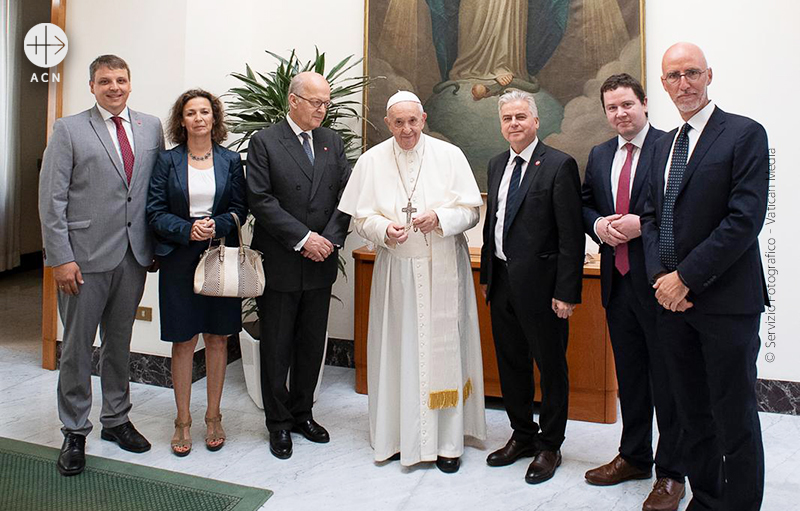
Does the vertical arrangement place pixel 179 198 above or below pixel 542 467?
above

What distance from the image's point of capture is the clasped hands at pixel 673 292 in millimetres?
2242

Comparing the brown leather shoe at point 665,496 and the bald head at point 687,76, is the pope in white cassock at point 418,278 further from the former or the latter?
the bald head at point 687,76

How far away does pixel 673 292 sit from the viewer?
7.41 feet

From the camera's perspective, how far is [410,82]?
4375 millimetres

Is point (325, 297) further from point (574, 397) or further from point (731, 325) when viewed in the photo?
point (731, 325)

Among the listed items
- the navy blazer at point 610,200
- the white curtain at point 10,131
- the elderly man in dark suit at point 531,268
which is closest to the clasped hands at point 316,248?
the elderly man in dark suit at point 531,268

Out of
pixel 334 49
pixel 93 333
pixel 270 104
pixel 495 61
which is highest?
pixel 334 49

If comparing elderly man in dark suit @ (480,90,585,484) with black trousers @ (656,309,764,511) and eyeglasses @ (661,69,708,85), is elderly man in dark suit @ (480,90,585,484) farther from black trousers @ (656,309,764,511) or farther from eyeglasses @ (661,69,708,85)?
eyeglasses @ (661,69,708,85)

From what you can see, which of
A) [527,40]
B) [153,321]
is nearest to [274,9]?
[527,40]

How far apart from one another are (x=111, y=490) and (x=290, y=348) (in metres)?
1.00

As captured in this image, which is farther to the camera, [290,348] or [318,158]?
[290,348]

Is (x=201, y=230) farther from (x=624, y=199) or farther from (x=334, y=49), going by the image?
(x=334, y=49)

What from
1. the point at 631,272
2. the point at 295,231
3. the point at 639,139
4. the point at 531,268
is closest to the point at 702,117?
the point at 639,139

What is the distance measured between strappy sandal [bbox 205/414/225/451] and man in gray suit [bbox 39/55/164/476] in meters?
0.31
